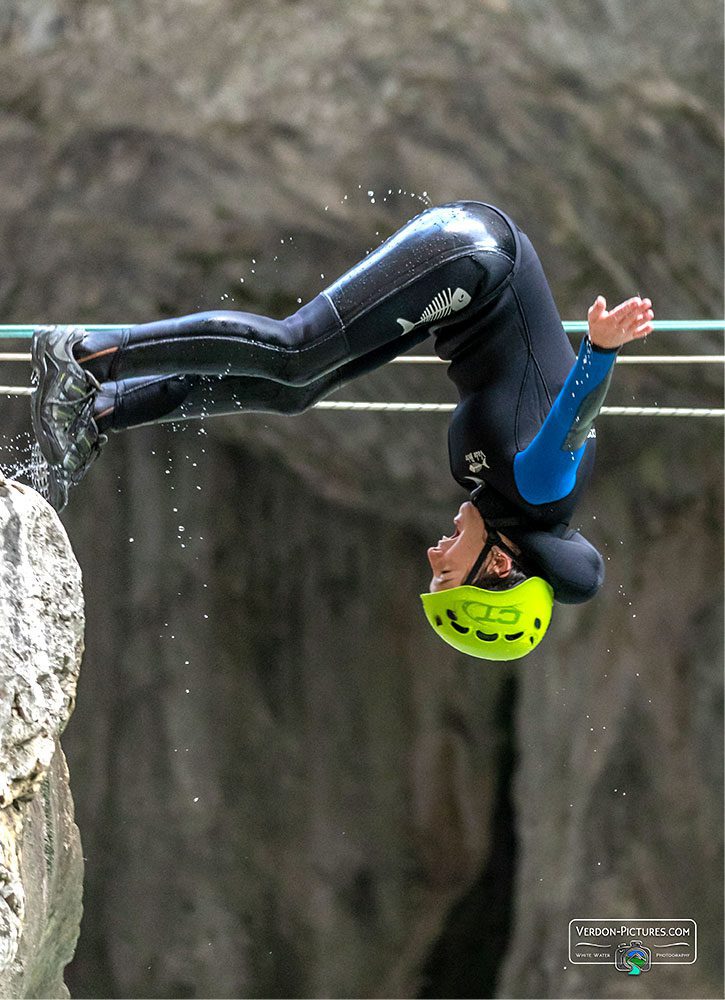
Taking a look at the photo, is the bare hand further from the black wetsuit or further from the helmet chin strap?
the helmet chin strap

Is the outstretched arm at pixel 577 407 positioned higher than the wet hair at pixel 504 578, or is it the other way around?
the outstretched arm at pixel 577 407

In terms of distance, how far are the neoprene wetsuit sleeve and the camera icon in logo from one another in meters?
2.64

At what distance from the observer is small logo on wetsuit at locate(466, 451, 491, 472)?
188 cm

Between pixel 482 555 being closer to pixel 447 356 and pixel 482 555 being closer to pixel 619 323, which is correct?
pixel 447 356

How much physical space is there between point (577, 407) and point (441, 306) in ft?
0.82

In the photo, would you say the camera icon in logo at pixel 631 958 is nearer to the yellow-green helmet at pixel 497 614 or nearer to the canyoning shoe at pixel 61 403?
the yellow-green helmet at pixel 497 614

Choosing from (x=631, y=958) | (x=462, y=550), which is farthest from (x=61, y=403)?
(x=631, y=958)

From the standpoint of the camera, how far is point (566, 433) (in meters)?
1.75

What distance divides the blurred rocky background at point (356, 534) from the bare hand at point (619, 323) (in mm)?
2072

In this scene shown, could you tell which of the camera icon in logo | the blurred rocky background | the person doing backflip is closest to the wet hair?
the person doing backflip

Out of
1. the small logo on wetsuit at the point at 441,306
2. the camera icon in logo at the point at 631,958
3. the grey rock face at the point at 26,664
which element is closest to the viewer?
the grey rock face at the point at 26,664

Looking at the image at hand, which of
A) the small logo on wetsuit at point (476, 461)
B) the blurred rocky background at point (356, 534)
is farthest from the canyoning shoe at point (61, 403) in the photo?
the blurred rocky background at point (356, 534)

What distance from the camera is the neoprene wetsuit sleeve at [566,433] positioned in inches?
66.4

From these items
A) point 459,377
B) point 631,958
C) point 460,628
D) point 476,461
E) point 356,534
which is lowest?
point 631,958
